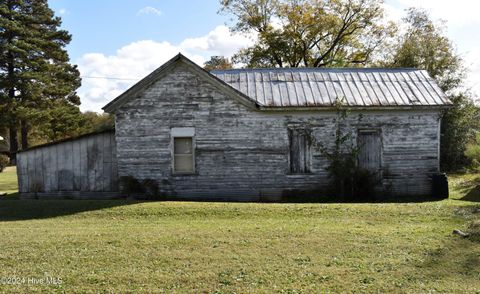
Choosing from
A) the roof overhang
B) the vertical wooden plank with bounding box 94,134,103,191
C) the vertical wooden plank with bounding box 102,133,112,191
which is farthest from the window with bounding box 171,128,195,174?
the vertical wooden plank with bounding box 94,134,103,191

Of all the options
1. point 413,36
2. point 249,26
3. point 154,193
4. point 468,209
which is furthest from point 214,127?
point 249,26

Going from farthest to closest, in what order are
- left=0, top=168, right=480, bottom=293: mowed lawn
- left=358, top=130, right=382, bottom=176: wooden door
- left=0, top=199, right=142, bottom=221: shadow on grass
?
left=358, top=130, right=382, bottom=176: wooden door < left=0, top=199, right=142, bottom=221: shadow on grass < left=0, top=168, right=480, bottom=293: mowed lawn

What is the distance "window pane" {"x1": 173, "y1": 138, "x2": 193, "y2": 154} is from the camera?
51.2 ft

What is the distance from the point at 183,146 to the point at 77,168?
4.17m

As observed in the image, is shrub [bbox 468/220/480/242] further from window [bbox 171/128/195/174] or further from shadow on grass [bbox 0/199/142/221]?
shadow on grass [bbox 0/199/142/221]

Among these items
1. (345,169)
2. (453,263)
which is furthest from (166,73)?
(453,263)

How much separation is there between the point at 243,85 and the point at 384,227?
870 cm

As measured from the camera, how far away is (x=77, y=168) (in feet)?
52.3

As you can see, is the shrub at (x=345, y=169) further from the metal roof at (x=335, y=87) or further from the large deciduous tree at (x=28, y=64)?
the large deciduous tree at (x=28, y=64)

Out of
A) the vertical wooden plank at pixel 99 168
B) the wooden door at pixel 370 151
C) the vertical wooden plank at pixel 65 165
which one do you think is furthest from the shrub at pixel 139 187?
the wooden door at pixel 370 151

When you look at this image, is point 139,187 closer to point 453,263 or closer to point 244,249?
point 244,249

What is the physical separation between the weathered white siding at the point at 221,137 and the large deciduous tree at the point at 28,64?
1017 inches

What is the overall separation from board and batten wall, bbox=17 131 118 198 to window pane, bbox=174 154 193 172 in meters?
2.44

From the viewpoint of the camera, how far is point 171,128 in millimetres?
15391
